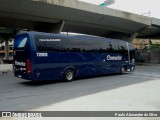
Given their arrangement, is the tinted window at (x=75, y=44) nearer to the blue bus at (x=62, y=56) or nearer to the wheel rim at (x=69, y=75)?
the blue bus at (x=62, y=56)

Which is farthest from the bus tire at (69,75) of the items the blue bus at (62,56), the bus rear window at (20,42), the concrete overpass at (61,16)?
the concrete overpass at (61,16)

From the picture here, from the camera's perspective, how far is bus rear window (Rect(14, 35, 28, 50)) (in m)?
13.1

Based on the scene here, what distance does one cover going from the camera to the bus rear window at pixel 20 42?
13.1m

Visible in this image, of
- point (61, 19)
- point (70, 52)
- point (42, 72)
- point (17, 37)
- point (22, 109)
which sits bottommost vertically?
point (22, 109)

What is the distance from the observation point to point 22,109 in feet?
24.6

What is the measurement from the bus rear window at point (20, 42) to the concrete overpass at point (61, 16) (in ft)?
27.9

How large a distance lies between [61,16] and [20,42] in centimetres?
1370

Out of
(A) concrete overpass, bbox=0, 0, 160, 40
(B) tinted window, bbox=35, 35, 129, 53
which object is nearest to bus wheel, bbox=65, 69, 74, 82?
(B) tinted window, bbox=35, 35, 129, 53

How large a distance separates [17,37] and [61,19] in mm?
14087

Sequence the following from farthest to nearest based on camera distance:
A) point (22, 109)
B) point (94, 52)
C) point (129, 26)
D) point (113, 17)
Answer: point (129, 26)
point (113, 17)
point (94, 52)
point (22, 109)

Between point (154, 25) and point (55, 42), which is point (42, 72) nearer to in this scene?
point (55, 42)

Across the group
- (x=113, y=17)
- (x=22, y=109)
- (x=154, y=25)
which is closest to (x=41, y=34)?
(x=22, y=109)

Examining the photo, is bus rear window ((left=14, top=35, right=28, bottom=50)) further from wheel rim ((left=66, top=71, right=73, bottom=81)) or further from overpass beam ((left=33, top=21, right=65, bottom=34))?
overpass beam ((left=33, top=21, right=65, bottom=34))

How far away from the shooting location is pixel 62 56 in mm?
14523
